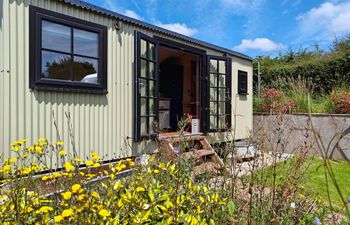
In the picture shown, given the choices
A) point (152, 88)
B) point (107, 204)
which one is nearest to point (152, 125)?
point (152, 88)

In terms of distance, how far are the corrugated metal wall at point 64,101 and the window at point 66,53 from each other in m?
0.10

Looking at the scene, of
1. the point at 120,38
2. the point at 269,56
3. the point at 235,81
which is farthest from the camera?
the point at 269,56

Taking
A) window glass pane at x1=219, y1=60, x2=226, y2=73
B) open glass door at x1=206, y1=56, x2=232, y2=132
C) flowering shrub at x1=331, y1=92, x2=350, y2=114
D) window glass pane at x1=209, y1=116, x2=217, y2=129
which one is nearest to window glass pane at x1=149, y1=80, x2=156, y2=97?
open glass door at x1=206, y1=56, x2=232, y2=132

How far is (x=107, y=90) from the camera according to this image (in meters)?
4.49

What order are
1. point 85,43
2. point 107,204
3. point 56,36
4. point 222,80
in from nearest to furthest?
point 107,204, point 56,36, point 85,43, point 222,80

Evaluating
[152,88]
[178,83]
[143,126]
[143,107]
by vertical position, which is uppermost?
[178,83]

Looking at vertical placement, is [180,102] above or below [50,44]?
below

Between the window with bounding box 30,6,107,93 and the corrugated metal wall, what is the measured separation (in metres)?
0.10

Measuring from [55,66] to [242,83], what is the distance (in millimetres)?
5616

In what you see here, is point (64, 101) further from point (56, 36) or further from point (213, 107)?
point (213, 107)

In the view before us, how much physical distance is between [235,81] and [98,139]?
4603 mm

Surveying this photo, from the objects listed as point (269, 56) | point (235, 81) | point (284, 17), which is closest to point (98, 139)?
point (235, 81)

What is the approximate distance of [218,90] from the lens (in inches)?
275

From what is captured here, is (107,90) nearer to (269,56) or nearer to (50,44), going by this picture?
(50,44)
